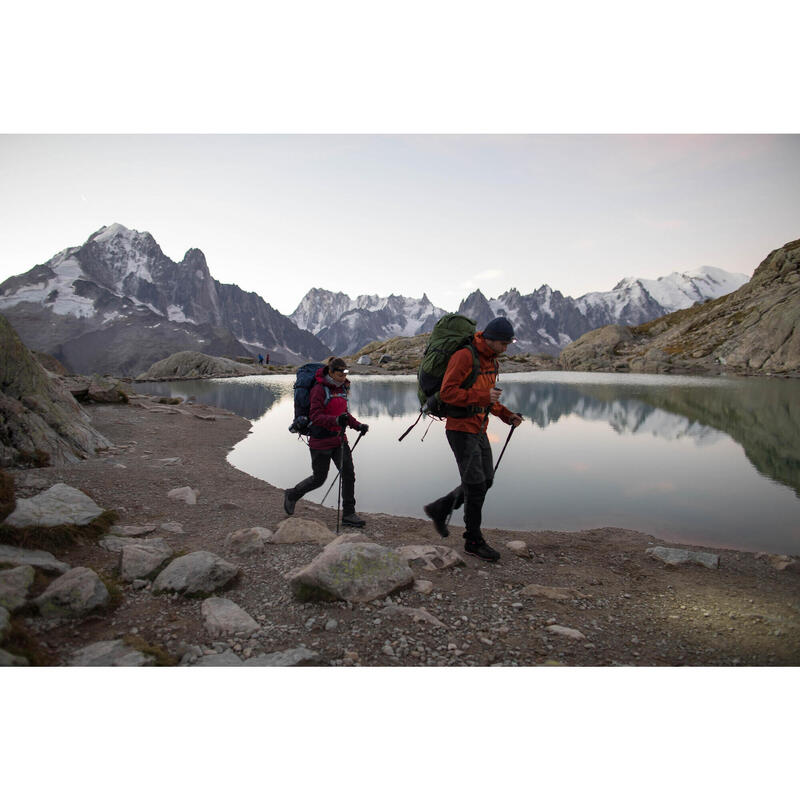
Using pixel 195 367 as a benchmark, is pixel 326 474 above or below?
below

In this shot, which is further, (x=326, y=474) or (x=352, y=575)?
(x=326, y=474)

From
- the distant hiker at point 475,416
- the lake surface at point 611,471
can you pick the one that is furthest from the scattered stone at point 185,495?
the distant hiker at point 475,416

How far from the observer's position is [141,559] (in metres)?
6.40

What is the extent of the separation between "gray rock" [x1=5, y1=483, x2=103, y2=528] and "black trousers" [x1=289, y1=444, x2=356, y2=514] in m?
3.66

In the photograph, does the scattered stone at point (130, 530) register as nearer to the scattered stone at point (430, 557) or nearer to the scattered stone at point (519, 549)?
the scattered stone at point (430, 557)

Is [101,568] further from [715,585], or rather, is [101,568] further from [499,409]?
[715,585]

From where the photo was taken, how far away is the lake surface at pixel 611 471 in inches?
425

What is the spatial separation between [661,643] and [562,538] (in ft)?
13.6

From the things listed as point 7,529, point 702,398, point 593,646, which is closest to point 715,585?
point 593,646

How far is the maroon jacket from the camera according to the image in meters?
9.15

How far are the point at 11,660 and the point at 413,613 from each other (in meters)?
3.85

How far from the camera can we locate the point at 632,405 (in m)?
34.2

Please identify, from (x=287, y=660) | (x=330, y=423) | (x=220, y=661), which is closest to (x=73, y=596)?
(x=220, y=661)

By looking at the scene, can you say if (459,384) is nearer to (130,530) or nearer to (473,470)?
(473,470)
